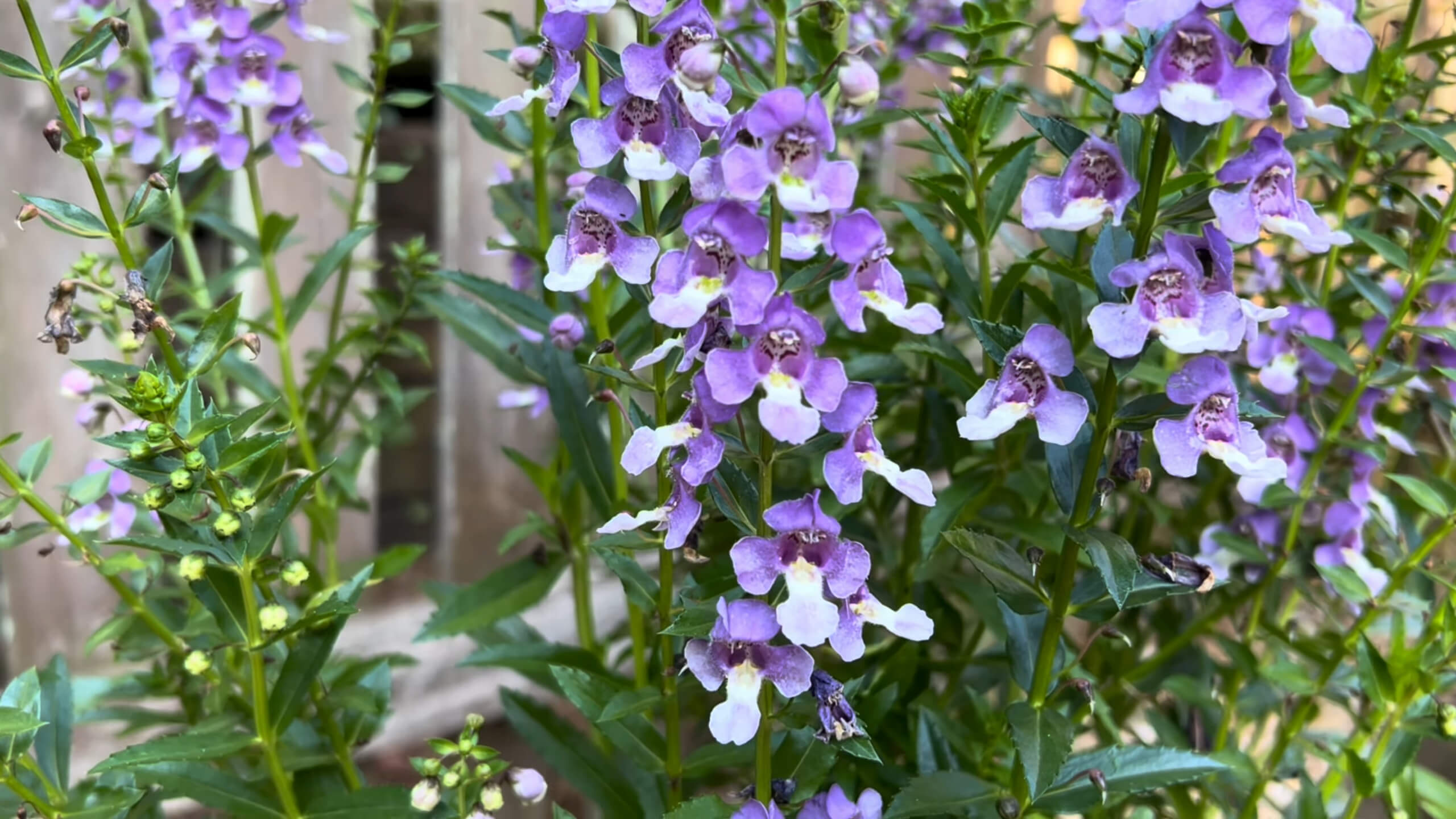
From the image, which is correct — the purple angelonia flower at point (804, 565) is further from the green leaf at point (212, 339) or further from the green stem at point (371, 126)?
the green stem at point (371, 126)

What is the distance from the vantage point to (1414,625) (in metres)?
0.93

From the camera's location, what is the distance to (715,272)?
1.55ft

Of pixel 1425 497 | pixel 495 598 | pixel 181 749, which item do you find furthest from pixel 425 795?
pixel 1425 497

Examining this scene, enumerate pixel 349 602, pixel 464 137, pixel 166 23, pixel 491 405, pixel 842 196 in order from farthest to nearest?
pixel 491 405 < pixel 464 137 < pixel 166 23 < pixel 349 602 < pixel 842 196

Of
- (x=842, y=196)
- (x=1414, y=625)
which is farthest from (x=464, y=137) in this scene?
(x=1414, y=625)

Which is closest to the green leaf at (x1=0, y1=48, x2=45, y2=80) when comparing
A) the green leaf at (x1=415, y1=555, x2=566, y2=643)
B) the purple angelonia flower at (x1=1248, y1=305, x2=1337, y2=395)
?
the green leaf at (x1=415, y1=555, x2=566, y2=643)

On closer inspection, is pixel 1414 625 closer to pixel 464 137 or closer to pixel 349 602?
pixel 349 602

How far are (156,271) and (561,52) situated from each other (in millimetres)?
305

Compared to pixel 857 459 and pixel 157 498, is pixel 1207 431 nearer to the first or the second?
pixel 857 459

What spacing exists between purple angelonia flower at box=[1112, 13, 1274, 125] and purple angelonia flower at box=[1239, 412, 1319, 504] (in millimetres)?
437

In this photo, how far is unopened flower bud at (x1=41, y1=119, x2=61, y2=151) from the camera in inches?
22.7

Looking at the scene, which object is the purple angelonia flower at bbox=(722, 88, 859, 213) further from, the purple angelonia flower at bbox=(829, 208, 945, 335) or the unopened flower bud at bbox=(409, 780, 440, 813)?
the unopened flower bud at bbox=(409, 780, 440, 813)

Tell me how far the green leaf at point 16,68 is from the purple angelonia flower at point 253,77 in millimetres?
212

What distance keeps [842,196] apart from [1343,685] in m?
0.71
